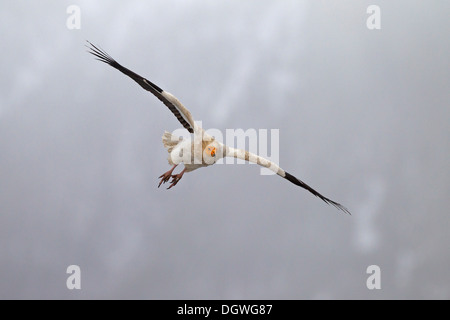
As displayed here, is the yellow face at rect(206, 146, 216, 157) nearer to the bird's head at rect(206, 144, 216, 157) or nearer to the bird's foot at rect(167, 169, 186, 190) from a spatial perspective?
the bird's head at rect(206, 144, 216, 157)

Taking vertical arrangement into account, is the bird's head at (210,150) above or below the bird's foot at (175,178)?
above

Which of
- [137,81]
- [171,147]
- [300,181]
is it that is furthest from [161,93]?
[300,181]

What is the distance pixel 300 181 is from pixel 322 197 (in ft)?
1.76

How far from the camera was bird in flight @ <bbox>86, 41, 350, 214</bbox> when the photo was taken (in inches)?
446

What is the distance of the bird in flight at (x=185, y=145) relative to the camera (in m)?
11.3

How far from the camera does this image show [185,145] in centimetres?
1188

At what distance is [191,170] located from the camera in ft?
39.9

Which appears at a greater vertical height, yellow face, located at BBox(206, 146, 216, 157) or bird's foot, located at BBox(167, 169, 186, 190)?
yellow face, located at BBox(206, 146, 216, 157)

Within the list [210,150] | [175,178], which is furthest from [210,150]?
[175,178]

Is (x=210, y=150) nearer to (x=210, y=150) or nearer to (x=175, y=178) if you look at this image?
(x=210, y=150)

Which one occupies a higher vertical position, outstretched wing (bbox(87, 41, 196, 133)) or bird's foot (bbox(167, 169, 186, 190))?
outstretched wing (bbox(87, 41, 196, 133))

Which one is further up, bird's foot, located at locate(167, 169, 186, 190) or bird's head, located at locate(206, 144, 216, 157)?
bird's head, located at locate(206, 144, 216, 157)

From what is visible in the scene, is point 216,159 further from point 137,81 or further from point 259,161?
point 137,81

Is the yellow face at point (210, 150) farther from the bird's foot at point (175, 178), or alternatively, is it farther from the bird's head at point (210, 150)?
the bird's foot at point (175, 178)
